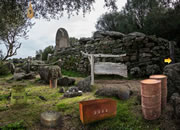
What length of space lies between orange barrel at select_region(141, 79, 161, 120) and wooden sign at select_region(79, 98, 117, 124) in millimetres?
666

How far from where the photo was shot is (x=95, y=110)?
9.08 feet

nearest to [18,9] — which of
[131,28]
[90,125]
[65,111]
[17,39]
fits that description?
[65,111]

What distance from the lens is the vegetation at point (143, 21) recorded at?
14169mm

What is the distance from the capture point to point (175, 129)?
2.79m

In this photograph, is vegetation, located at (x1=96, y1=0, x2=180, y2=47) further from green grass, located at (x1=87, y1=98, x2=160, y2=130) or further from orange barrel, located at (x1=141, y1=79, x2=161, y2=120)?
green grass, located at (x1=87, y1=98, x2=160, y2=130)

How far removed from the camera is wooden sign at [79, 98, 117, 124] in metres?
2.69

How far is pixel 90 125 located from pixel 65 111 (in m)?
0.80

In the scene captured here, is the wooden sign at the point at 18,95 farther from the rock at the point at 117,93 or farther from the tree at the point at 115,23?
the tree at the point at 115,23

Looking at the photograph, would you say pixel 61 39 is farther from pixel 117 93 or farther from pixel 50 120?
pixel 50 120

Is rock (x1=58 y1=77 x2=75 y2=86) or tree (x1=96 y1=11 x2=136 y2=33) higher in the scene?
tree (x1=96 y1=11 x2=136 y2=33)

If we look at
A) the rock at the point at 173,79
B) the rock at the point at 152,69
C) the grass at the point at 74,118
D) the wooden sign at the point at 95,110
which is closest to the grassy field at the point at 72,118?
the grass at the point at 74,118

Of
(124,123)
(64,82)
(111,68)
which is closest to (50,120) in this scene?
(124,123)

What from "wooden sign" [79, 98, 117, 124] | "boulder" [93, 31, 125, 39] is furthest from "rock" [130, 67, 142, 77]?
"wooden sign" [79, 98, 117, 124]

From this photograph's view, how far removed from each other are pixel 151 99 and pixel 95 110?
1.18 metres
